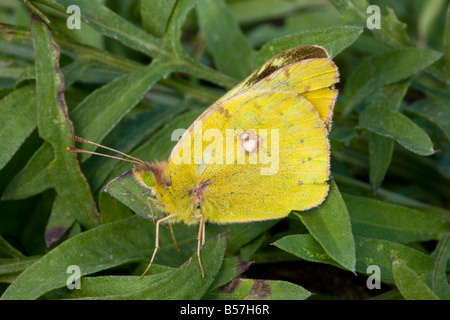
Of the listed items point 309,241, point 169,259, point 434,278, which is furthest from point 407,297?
point 169,259

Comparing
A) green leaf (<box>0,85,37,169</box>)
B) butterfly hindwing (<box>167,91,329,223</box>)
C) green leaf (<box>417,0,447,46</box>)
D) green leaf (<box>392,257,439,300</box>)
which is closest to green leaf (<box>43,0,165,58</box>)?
green leaf (<box>0,85,37,169</box>)

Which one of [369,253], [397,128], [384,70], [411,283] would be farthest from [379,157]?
[411,283]

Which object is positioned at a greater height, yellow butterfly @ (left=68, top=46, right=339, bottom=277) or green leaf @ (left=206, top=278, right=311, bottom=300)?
yellow butterfly @ (left=68, top=46, right=339, bottom=277)

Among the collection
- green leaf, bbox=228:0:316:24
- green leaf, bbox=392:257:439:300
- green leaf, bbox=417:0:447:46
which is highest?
green leaf, bbox=228:0:316:24

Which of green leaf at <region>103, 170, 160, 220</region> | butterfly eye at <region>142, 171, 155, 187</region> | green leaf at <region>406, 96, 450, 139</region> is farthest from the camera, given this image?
green leaf at <region>406, 96, 450, 139</region>

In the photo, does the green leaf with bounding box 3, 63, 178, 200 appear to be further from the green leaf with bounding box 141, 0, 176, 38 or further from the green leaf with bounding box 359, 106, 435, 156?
the green leaf with bounding box 359, 106, 435, 156

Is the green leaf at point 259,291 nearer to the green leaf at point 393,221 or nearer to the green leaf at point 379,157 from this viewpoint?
the green leaf at point 393,221

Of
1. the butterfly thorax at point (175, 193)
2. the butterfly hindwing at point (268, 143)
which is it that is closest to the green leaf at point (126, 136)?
the butterfly thorax at point (175, 193)
